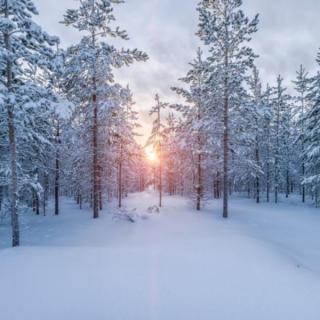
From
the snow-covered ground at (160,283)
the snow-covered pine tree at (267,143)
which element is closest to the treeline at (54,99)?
the snow-covered ground at (160,283)

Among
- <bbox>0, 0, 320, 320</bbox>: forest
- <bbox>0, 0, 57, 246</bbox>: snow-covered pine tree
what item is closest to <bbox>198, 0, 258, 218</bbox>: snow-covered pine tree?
<bbox>0, 0, 320, 320</bbox>: forest

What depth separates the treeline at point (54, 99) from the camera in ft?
40.3

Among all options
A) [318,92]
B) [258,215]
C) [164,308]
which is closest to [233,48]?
[318,92]

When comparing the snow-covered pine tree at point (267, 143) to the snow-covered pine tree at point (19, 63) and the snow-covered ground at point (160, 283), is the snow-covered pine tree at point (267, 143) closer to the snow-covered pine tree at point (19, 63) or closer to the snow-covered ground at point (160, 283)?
the snow-covered ground at point (160, 283)

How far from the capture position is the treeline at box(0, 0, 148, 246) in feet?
40.3

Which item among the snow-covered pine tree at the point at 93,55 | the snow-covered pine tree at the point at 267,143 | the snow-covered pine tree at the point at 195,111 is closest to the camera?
the snow-covered pine tree at the point at 93,55

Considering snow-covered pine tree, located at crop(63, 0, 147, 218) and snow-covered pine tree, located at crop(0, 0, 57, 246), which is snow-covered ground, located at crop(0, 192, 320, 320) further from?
snow-covered pine tree, located at crop(63, 0, 147, 218)

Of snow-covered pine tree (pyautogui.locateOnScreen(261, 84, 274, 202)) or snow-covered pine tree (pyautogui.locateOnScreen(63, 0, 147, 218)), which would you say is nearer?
snow-covered pine tree (pyautogui.locateOnScreen(63, 0, 147, 218))

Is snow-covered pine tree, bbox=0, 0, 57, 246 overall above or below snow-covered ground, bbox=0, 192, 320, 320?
above

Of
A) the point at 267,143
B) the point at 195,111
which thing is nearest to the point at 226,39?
the point at 195,111

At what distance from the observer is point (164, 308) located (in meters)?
6.35

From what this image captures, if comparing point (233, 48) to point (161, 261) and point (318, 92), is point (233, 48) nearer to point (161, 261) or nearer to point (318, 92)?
point (318, 92)

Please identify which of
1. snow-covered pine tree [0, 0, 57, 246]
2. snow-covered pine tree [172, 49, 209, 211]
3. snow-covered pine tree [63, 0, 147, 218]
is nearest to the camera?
snow-covered pine tree [0, 0, 57, 246]

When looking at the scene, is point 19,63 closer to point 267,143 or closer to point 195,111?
point 195,111
